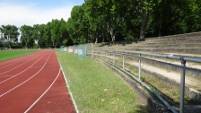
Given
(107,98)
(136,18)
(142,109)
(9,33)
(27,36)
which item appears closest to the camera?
(142,109)

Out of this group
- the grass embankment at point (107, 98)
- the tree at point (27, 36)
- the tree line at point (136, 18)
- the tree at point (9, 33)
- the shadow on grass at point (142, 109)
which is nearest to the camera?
the shadow on grass at point (142, 109)

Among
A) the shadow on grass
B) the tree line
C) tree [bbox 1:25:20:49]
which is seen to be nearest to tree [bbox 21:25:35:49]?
tree [bbox 1:25:20:49]

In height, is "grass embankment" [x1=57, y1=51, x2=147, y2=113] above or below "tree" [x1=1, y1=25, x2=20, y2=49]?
below

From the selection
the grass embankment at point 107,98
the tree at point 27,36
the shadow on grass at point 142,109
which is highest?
the tree at point 27,36

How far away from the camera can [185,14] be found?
46.0 metres

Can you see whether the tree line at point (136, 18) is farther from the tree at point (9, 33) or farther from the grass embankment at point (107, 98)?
the tree at point (9, 33)

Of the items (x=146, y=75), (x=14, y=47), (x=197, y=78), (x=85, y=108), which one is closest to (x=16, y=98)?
(x=85, y=108)

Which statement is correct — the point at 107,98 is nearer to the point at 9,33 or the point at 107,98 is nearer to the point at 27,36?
the point at 27,36

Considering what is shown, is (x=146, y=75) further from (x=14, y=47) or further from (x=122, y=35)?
(x=14, y=47)

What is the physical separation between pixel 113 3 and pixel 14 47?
394 ft

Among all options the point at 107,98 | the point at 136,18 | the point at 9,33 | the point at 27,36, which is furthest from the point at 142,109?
the point at 9,33

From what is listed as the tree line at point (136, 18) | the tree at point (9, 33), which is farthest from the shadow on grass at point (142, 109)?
the tree at point (9, 33)

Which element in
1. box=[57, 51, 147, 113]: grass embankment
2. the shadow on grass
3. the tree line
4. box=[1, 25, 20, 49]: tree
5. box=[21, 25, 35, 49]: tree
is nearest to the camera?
the shadow on grass

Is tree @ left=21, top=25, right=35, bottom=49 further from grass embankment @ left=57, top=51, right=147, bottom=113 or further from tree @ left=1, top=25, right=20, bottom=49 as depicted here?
grass embankment @ left=57, top=51, right=147, bottom=113
